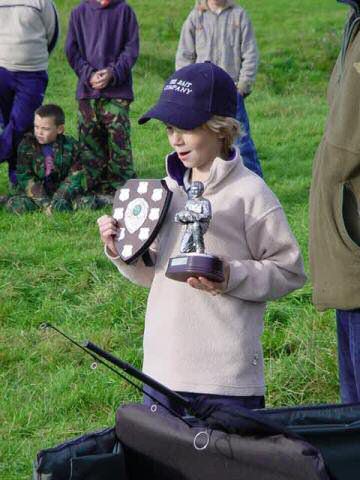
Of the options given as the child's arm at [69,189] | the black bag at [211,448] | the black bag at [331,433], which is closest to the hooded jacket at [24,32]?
the child's arm at [69,189]

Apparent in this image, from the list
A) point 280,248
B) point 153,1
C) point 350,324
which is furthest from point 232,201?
point 153,1

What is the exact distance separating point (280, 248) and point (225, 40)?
644cm

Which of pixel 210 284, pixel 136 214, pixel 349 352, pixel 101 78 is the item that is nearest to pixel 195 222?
pixel 210 284

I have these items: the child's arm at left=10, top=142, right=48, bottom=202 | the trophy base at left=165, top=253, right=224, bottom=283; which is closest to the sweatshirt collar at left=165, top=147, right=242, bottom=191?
the trophy base at left=165, top=253, right=224, bottom=283

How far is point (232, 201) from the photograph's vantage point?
378 cm

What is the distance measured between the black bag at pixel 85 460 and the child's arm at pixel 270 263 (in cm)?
87

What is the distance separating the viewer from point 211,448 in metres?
2.78

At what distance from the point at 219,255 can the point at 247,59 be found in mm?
6454

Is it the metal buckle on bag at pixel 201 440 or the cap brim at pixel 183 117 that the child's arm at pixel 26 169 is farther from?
the metal buckle on bag at pixel 201 440

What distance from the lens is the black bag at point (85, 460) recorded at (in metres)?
2.77

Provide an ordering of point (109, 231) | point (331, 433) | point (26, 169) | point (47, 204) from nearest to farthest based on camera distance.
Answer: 1. point (331, 433)
2. point (109, 231)
3. point (47, 204)
4. point (26, 169)

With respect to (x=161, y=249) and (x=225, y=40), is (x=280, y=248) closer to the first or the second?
(x=161, y=249)

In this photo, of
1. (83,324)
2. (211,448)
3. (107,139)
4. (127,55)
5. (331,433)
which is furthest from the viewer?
(107,139)

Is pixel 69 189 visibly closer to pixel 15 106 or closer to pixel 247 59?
pixel 15 106
